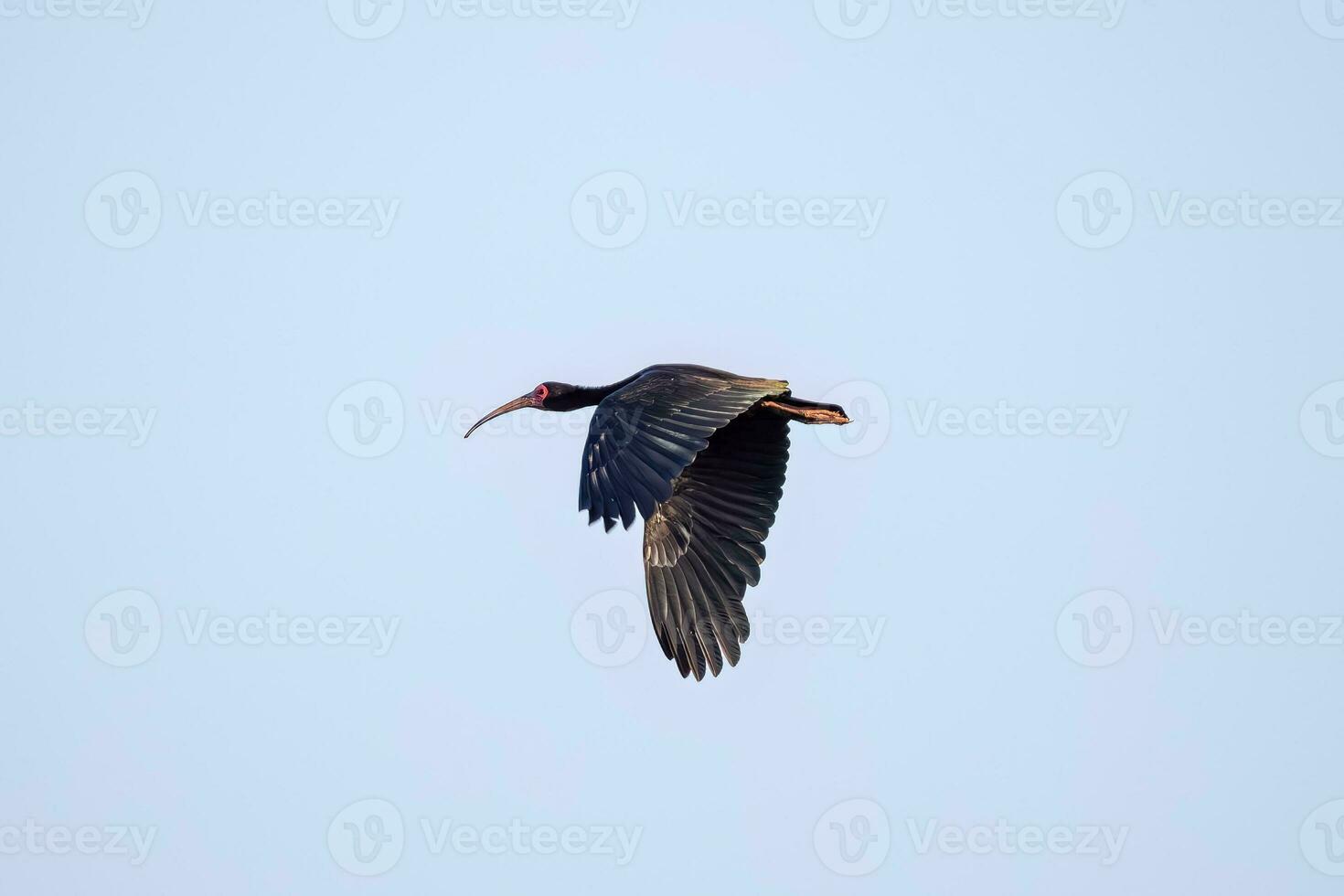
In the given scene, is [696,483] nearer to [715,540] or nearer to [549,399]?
[715,540]

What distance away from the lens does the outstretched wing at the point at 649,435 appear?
17.5 m

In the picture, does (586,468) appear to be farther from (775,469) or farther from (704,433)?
(775,469)

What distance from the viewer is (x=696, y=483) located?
21.2 meters

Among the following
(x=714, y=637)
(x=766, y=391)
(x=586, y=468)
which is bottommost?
(x=714, y=637)

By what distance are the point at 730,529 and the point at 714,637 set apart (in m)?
1.43

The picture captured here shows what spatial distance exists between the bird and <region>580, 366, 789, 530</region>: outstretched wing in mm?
11

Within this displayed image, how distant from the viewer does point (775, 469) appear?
2131 cm

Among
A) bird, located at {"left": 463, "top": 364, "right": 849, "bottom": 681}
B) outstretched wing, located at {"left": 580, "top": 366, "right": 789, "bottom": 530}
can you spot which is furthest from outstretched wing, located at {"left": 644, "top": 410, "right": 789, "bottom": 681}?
outstretched wing, located at {"left": 580, "top": 366, "right": 789, "bottom": 530}

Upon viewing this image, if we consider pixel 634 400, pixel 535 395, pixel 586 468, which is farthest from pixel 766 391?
pixel 535 395

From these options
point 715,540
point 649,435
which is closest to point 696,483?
point 715,540

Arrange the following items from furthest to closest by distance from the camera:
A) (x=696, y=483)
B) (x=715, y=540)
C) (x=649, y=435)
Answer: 1. (x=696, y=483)
2. (x=715, y=540)
3. (x=649, y=435)

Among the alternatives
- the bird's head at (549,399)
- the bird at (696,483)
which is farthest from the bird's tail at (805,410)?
the bird's head at (549,399)

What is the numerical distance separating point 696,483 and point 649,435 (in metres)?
2.91

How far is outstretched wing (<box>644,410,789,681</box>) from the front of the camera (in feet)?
64.5
